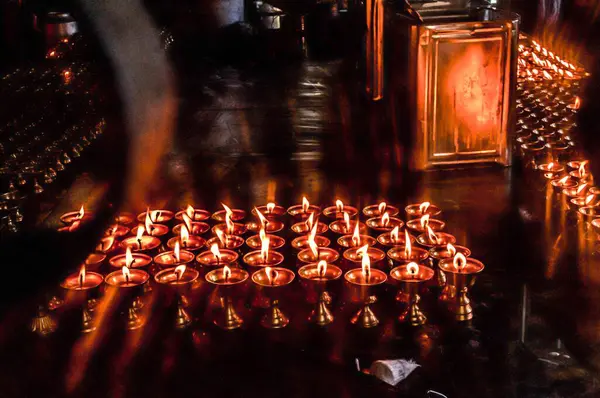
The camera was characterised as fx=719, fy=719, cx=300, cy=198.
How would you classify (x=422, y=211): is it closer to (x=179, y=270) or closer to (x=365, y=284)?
(x=365, y=284)

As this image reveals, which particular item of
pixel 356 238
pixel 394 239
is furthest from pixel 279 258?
pixel 394 239

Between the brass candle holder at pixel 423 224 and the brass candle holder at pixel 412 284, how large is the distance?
0.56m

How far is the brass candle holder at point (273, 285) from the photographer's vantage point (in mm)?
3039

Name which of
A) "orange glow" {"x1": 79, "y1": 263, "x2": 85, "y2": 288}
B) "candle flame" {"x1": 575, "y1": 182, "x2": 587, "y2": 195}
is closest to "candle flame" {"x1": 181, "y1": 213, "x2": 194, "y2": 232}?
"orange glow" {"x1": 79, "y1": 263, "x2": 85, "y2": 288}

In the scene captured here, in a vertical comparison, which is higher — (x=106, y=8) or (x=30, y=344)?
(x=106, y=8)

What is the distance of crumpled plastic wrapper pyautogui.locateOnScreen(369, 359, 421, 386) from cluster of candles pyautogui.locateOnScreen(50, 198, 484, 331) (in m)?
0.29

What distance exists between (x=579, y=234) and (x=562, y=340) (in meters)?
1.22

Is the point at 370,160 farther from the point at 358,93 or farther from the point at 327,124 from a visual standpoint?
the point at 358,93

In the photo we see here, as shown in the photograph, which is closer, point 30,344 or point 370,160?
point 30,344

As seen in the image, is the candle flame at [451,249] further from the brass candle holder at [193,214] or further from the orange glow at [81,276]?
the orange glow at [81,276]

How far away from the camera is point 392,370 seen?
8.84 feet

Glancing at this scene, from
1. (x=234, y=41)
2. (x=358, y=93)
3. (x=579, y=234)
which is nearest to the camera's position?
(x=579, y=234)

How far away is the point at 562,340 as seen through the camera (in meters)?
2.95

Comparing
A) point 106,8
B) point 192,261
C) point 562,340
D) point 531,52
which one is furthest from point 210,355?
point 531,52
